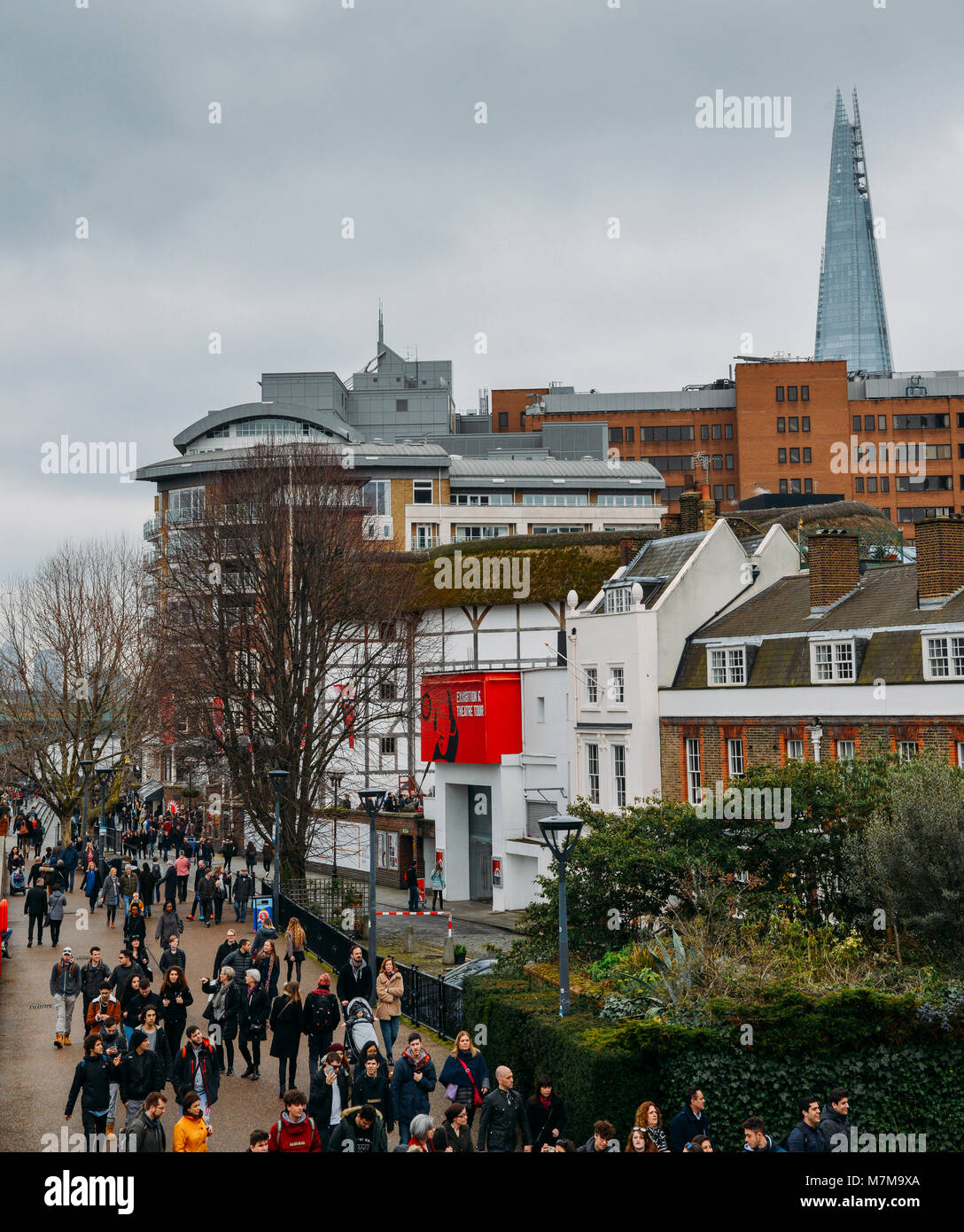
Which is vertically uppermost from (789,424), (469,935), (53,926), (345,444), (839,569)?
(789,424)

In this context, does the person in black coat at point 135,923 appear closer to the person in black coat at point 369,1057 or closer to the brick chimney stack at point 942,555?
the person in black coat at point 369,1057

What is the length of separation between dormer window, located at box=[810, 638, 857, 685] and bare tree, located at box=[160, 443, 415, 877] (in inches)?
514

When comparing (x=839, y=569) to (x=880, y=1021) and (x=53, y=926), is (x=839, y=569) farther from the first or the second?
(x=53, y=926)

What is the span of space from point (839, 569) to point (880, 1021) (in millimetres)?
20235

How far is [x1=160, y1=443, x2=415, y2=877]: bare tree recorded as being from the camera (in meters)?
36.1

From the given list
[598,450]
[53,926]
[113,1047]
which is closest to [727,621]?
[53,926]

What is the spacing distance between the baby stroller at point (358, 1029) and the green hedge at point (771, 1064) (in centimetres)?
242

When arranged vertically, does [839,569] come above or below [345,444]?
below

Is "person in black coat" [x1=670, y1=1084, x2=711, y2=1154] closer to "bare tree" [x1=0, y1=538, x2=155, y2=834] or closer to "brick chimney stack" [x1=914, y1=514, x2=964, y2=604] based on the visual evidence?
"brick chimney stack" [x1=914, y1=514, x2=964, y2=604]

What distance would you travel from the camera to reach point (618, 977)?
1728cm

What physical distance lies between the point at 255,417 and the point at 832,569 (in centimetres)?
5245

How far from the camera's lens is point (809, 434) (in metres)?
104

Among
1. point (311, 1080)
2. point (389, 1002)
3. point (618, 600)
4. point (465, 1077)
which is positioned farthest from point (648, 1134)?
point (618, 600)

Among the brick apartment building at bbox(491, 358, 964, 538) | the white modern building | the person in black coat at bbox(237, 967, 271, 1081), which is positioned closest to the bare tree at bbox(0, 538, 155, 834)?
the white modern building
